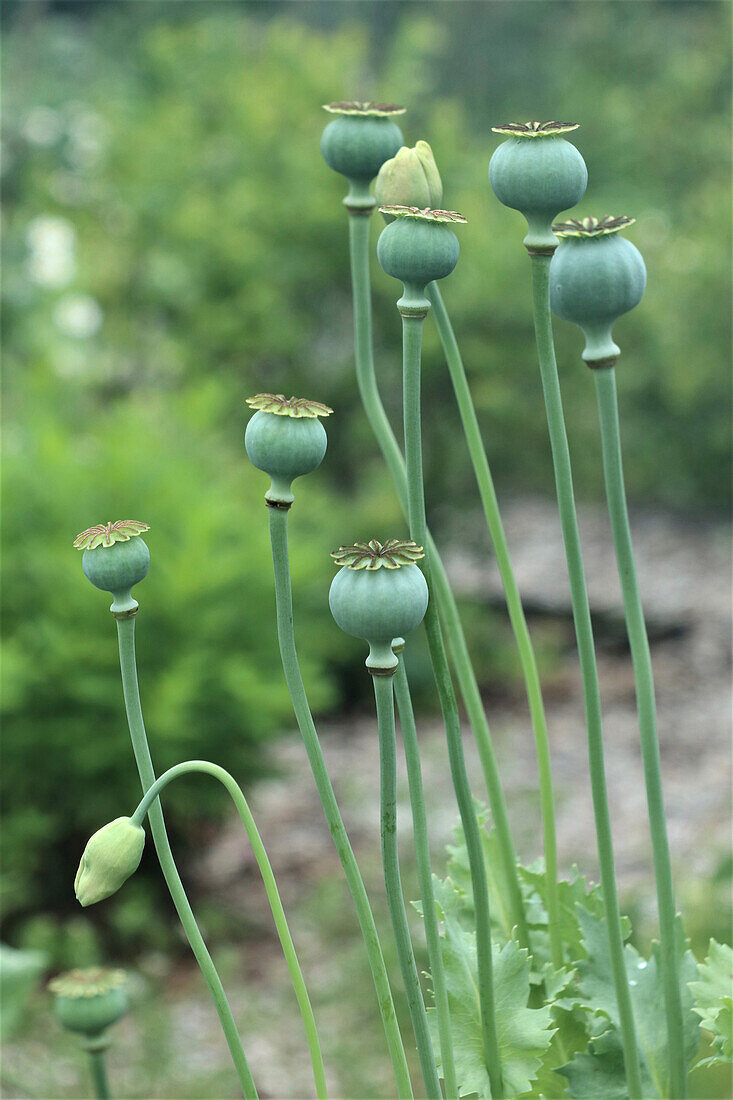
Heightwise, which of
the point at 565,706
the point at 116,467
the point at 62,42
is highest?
the point at 62,42

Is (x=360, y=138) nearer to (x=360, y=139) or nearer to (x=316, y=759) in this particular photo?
(x=360, y=139)

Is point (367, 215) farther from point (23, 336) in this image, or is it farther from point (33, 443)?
point (23, 336)

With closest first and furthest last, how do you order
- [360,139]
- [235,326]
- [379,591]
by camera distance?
[379,591] → [360,139] → [235,326]

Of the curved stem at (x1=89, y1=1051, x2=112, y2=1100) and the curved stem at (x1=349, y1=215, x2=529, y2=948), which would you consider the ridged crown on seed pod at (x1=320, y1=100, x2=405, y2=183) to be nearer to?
the curved stem at (x1=349, y1=215, x2=529, y2=948)

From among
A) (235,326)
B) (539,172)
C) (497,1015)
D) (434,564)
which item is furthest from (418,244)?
(235,326)

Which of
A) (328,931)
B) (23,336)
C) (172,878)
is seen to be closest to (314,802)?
(328,931)
